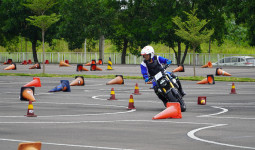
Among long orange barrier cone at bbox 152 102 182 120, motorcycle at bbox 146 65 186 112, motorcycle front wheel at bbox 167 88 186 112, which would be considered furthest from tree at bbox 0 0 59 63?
long orange barrier cone at bbox 152 102 182 120

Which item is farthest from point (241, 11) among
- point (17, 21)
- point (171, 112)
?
point (171, 112)

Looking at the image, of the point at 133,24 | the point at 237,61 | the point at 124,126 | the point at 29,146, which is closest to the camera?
the point at 29,146

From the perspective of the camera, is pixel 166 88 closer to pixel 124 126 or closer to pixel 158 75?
pixel 158 75

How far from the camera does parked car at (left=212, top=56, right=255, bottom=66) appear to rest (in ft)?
209

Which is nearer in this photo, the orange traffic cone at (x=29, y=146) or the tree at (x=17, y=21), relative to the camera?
the orange traffic cone at (x=29, y=146)

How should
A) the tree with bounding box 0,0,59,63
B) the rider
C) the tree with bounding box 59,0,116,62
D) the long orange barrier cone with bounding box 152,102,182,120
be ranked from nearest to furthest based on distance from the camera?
the long orange barrier cone with bounding box 152,102,182,120, the rider, the tree with bounding box 59,0,116,62, the tree with bounding box 0,0,59,63

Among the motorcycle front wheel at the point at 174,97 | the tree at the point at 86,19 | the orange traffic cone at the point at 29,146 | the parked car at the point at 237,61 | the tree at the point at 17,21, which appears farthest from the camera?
the tree at the point at 17,21

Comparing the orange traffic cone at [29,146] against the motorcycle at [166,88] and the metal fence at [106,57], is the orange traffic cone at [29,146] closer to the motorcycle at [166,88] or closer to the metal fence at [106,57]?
the motorcycle at [166,88]

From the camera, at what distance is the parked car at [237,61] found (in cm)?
6381

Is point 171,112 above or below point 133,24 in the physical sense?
below

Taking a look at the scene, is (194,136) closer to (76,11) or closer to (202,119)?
(202,119)

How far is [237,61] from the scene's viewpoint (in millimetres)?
65375

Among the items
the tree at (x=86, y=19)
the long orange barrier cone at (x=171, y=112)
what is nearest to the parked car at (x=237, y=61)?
the tree at (x=86, y=19)

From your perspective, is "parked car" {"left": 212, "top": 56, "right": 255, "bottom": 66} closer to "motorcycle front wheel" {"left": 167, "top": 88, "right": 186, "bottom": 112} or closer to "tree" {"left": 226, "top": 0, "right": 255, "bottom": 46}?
"tree" {"left": 226, "top": 0, "right": 255, "bottom": 46}
